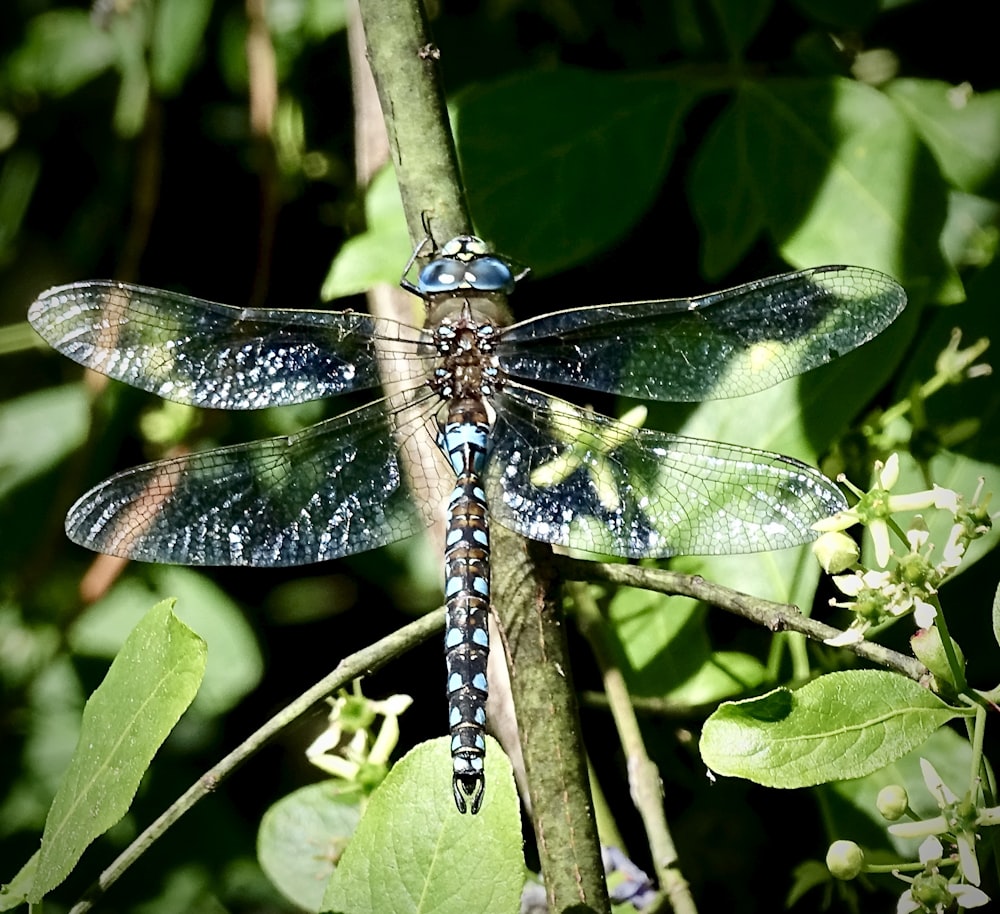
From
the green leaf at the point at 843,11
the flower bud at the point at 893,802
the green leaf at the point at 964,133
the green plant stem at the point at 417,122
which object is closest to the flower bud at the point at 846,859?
the flower bud at the point at 893,802

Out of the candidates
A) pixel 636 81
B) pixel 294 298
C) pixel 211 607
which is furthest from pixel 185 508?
pixel 636 81

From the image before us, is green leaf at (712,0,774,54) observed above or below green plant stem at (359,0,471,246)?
above

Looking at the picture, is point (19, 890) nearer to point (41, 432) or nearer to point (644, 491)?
point (644, 491)

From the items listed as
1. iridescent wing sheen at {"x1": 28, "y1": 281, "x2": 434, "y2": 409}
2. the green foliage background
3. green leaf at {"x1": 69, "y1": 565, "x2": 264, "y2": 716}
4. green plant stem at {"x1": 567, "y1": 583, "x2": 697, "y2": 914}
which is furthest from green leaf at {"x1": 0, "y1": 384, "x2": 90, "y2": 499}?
green plant stem at {"x1": 567, "y1": 583, "x2": 697, "y2": 914}

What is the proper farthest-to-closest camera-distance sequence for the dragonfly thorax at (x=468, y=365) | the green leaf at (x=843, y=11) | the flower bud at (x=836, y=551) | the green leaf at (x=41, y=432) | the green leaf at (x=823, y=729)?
the green leaf at (x=41, y=432) → the green leaf at (x=843, y=11) → the dragonfly thorax at (x=468, y=365) → the flower bud at (x=836, y=551) → the green leaf at (x=823, y=729)

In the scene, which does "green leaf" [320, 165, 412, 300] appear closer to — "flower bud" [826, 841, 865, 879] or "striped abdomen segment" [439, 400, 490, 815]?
A: "striped abdomen segment" [439, 400, 490, 815]

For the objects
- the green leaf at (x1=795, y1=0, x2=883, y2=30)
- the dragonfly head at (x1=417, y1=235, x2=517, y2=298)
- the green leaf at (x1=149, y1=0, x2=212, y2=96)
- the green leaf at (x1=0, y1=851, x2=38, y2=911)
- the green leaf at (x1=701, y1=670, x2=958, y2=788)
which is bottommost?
the green leaf at (x1=0, y1=851, x2=38, y2=911)

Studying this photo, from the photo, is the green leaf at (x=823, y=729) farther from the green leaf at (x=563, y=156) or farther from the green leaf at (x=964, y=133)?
the green leaf at (x=964, y=133)
